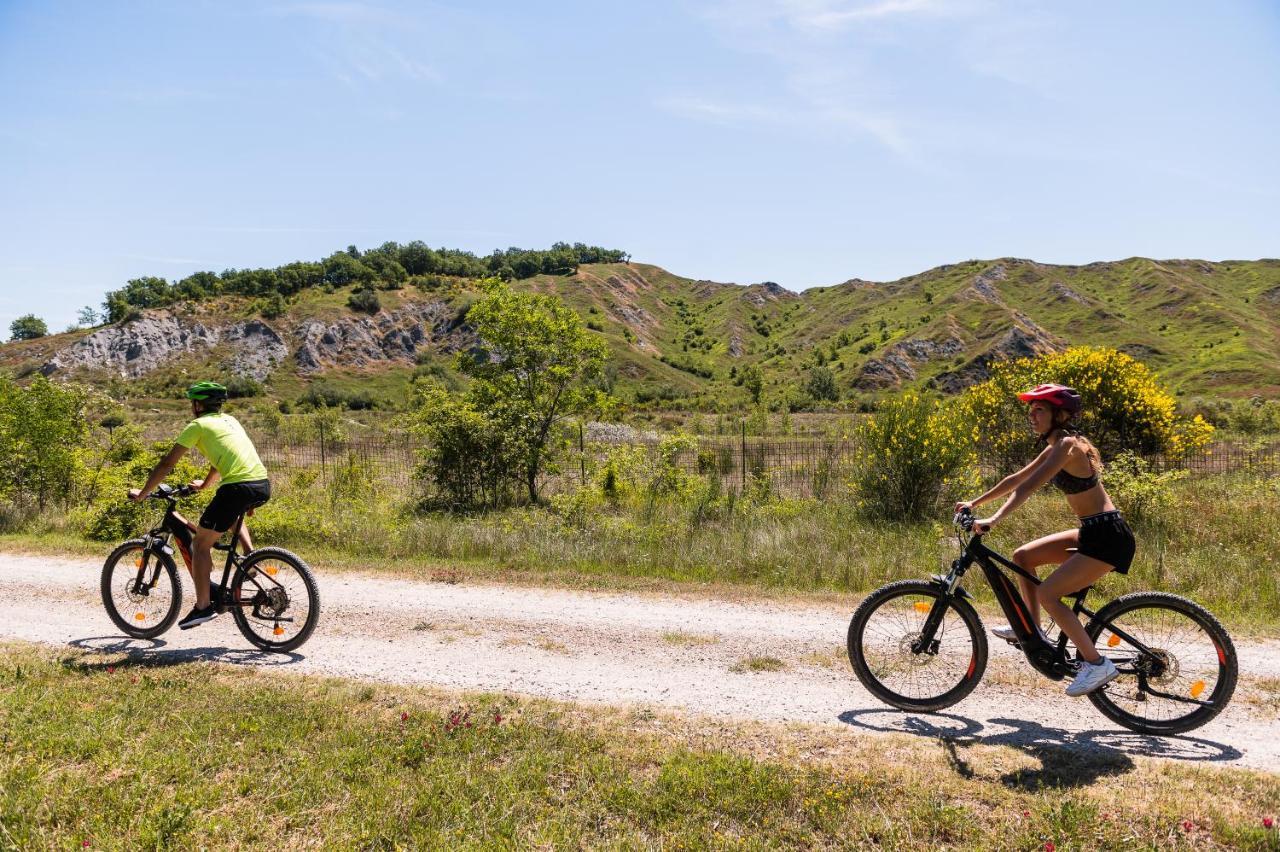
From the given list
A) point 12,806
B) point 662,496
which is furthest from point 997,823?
point 662,496

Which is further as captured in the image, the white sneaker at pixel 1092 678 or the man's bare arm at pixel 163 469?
the man's bare arm at pixel 163 469

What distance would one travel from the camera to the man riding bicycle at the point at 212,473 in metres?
6.40

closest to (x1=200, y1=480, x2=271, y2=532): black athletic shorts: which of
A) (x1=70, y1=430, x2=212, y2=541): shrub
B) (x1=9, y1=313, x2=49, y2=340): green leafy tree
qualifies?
(x1=70, y1=430, x2=212, y2=541): shrub

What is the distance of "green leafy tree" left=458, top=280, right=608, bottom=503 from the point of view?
1698 centimetres

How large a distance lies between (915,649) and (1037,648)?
0.80 m

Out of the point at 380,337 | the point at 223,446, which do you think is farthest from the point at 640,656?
the point at 380,337

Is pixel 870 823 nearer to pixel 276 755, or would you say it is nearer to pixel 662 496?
pixel 276 755

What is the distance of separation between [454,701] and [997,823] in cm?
360

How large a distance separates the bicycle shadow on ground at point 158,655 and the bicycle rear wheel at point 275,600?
159 millimetres

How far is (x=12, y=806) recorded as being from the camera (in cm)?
377

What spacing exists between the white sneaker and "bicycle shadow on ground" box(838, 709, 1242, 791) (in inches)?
12.8

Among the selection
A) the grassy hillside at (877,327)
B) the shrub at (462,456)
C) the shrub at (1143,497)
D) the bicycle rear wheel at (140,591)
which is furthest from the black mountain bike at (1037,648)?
the grassy hillside at (877,327)

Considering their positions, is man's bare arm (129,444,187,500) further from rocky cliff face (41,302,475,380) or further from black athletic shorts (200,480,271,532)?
rocky cliff face (41,302,475,380)

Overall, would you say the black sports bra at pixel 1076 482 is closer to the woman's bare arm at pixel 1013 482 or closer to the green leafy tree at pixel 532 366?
the woman's bare arm at pixel 1013 482
